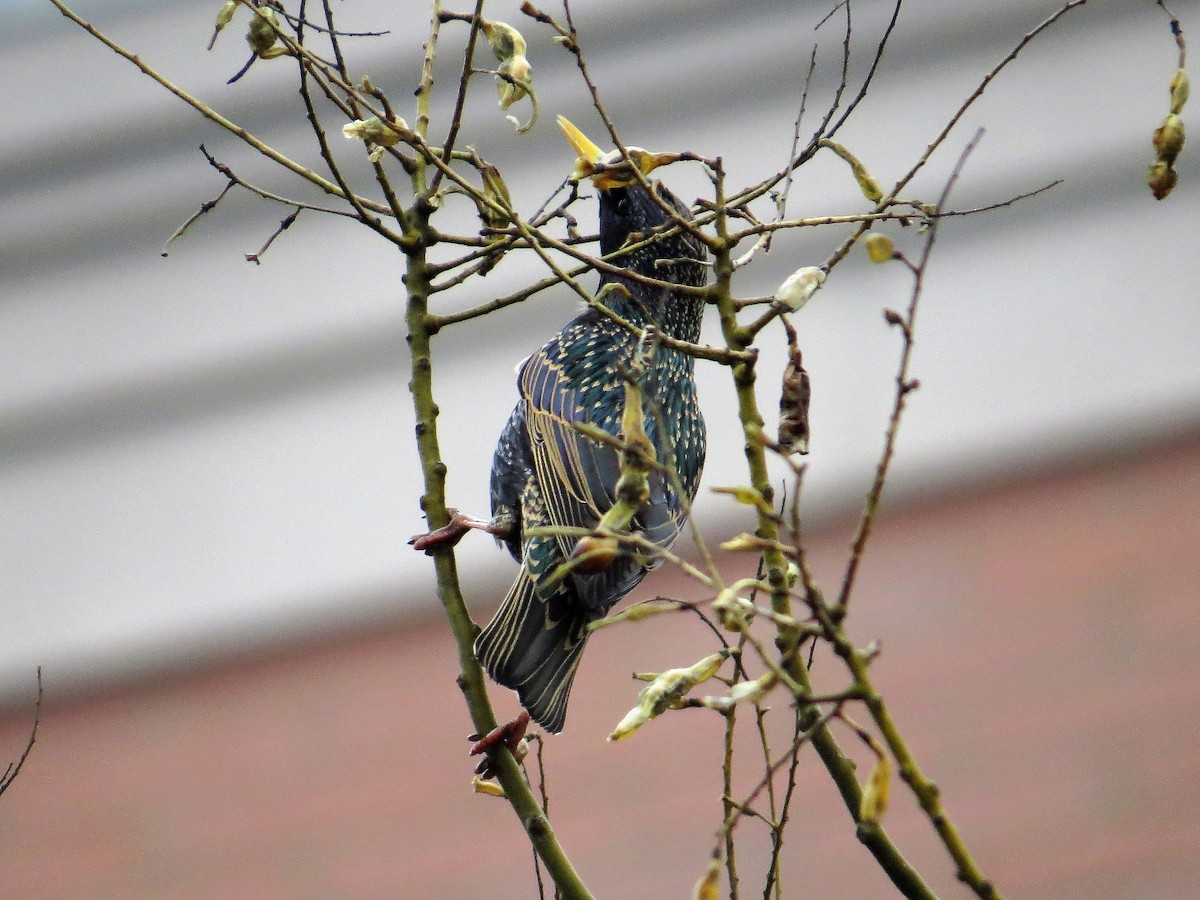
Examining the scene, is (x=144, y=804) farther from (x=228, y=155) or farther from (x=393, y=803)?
(x=228, y=155)

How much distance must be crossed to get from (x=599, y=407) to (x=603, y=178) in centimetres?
62

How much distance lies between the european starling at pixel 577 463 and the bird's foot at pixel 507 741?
0.43ft

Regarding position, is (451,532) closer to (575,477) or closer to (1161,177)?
(575,477)

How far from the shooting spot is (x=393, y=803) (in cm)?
429

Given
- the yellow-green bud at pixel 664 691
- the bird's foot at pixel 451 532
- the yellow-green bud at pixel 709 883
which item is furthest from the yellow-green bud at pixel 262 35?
the yellow-green bud at pixel 709 883

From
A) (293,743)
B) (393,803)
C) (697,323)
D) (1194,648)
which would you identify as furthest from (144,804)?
(1194,648)

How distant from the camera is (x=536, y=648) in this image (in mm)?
1905

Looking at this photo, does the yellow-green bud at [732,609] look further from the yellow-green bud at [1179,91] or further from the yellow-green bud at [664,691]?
the yellow-green bud at [1179,91]

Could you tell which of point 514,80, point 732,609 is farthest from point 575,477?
point 732,609

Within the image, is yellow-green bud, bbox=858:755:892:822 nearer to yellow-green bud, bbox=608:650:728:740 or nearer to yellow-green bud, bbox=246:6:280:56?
yellow-green bud, bbox=608:650:728:740

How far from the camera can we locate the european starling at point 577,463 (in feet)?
6.17

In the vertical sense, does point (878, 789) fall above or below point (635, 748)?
above

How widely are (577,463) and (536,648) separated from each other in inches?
10.7

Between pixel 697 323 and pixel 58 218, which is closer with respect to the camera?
pixel 697 323
